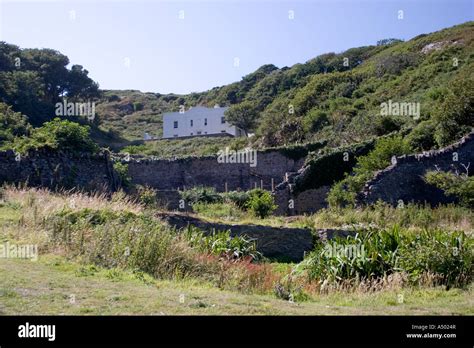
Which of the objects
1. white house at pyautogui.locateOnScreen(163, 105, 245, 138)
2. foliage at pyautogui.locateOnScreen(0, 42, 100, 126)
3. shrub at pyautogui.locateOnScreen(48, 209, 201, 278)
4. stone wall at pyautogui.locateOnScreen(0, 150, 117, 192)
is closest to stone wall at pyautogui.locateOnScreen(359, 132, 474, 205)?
stone wall at pyautogui.locateOnScreen(0, 150, 117, 192)

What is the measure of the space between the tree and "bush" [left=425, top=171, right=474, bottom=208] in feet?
150

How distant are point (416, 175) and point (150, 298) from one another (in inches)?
683

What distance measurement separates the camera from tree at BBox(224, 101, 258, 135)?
67062mm

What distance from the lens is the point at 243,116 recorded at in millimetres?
67312

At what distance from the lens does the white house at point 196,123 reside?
69562mm

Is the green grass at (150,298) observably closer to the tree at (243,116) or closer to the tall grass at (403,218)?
the tall grass at (403,218)

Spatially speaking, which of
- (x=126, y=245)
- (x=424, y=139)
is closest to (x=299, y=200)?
(x=424, y=139)

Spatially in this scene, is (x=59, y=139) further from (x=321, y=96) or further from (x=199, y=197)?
(x=321, y=96)

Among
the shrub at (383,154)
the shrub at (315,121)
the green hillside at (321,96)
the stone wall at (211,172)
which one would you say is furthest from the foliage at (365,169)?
the shrub at (315,121)

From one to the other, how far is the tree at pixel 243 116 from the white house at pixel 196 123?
129 centimetres

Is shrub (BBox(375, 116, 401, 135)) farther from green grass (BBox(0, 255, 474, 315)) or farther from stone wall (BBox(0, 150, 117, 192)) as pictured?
green grass (BBox(0, 255, 474, 315))
